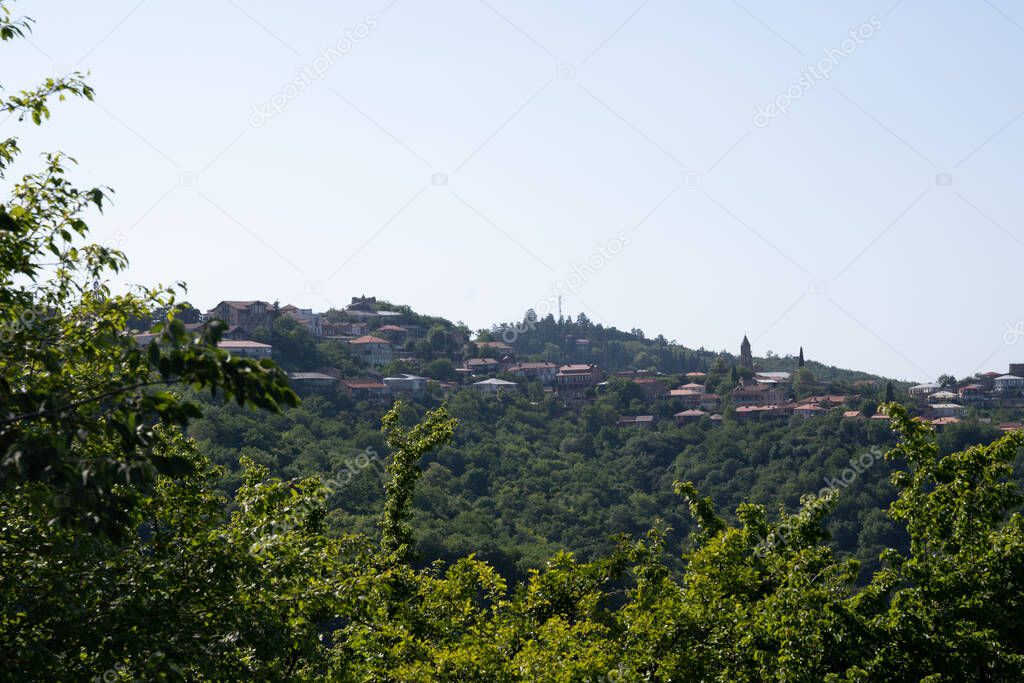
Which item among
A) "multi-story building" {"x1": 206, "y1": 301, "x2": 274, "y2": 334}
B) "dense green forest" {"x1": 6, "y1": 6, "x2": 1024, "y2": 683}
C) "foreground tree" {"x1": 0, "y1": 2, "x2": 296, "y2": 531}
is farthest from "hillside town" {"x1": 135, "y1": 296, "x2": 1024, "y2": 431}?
"foreground tree" {"x1": 0, "y1": 2, "x2": 296, "y2": 531}

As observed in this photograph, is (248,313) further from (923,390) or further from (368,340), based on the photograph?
(923,390)

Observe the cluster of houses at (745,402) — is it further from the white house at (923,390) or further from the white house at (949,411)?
the white house at (923,390)

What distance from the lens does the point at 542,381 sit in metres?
146

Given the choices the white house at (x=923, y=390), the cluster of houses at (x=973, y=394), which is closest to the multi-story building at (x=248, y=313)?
the cluster of houses at (x=973, y=394)

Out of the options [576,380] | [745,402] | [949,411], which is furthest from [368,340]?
[949,411]

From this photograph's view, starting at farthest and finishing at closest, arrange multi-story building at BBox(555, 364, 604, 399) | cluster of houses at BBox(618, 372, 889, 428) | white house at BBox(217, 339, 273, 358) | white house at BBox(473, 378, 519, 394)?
multi-story building at BBox(555, 364, 604, 399) < white house at BBox(473, 378, 519, 394) < cluster of houses at BBox(618, 372, 889, 428) < white house at BBox(217, 339, 273, 358)

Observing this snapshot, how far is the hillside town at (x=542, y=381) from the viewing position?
119438 mm

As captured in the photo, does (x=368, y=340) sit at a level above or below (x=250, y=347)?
above

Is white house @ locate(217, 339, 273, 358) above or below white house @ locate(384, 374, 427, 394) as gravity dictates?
above

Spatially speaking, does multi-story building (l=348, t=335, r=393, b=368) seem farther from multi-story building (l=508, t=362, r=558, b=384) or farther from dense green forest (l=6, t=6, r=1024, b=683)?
dense green forest (l=6, t=6, r=1024, b=683)

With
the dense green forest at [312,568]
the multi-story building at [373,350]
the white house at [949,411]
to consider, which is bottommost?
the dense green forest at [312,568]

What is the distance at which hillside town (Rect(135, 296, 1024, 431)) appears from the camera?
11944 centimetres

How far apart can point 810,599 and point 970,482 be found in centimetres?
251

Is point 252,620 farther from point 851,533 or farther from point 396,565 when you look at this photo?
point 851,533
